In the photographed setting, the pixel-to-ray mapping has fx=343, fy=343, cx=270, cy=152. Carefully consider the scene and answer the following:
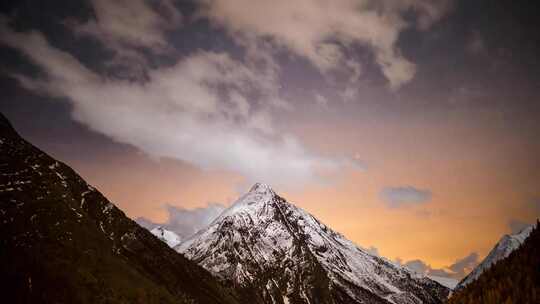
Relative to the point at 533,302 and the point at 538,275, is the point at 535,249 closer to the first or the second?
the point at 538,275

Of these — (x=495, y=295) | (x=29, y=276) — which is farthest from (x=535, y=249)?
(x=29, y=276)

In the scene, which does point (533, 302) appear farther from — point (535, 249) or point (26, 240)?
point (26, 240)

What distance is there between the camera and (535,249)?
3073 centimetres

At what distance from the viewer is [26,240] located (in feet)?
644

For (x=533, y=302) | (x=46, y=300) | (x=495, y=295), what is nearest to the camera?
(x=533, y=302)

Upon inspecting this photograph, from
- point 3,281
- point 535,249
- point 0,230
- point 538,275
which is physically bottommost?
point 3,281

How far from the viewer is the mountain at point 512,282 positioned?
24391mm

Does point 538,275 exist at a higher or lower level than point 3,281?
higher

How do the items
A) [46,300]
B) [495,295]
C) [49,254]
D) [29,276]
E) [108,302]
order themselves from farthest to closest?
1. [49,254]
2. [108,302]
3. [29,276]
4. [46,300]
5. [495,295]

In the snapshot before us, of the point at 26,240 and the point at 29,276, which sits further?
the point at 26,240

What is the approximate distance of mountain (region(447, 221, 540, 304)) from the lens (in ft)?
80.0

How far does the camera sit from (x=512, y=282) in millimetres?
26266

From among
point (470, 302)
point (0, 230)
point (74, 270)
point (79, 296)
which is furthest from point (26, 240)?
point (470, 302)

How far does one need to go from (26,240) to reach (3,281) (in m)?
40.4
